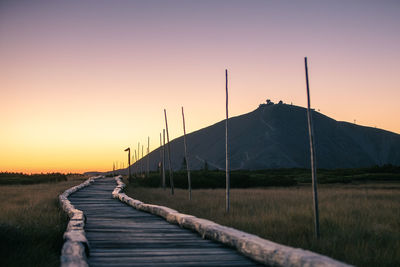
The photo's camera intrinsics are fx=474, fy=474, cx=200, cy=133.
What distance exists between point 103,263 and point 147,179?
43.3 m

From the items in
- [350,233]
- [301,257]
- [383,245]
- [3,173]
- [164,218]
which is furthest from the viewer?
[3,173]

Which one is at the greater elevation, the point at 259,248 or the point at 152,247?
the point at 259,248

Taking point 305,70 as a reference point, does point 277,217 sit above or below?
below

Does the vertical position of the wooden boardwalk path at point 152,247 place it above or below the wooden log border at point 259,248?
below

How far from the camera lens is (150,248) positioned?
28.0ft

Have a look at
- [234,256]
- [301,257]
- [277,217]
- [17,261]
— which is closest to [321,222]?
[277,217]

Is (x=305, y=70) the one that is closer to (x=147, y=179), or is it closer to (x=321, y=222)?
(x=321, y=222)

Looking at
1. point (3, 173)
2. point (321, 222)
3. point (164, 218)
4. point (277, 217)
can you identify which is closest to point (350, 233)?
point (321, 222)

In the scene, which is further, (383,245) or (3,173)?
(3,173)

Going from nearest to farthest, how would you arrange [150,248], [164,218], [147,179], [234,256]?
[234,256] → [150,248] → [164,218] → [147,179]

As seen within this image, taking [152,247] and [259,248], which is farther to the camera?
[152,247]

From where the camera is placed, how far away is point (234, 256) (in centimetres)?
780

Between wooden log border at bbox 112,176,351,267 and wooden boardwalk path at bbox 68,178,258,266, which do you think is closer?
wooden log border at bbox 112,176,351,267

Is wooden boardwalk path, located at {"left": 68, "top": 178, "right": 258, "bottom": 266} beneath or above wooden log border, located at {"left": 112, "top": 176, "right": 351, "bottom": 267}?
beneath
